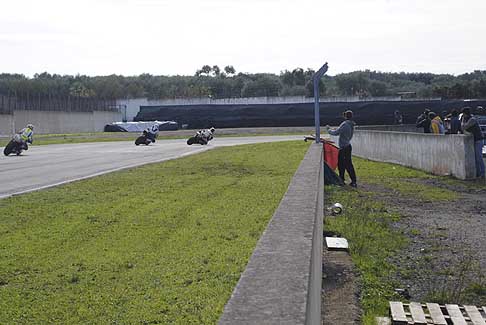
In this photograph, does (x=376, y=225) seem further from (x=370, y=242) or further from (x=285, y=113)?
(x=285, y=113)

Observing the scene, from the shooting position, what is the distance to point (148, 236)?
27.1 feet

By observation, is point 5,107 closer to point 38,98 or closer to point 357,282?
point 38,98

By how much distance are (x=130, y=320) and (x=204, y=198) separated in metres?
7.29

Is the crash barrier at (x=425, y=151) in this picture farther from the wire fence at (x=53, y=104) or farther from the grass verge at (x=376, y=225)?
the wire fence at (x=53, y=104)

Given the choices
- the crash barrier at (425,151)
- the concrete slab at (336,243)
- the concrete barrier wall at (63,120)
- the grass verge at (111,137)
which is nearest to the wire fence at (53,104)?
the concrete barrier wall at (63,120)

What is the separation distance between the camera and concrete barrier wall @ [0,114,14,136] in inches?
2405

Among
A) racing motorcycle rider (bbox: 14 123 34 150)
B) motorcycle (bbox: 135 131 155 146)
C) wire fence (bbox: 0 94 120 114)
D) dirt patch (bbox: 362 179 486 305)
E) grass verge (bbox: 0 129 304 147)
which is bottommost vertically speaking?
grass verge (bbox: 0 129 304 147)

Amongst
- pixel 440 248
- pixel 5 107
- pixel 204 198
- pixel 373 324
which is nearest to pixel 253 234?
pixel 373 324

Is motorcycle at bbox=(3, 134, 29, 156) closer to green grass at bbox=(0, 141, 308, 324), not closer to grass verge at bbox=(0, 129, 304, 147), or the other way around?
green grass at bbox=(0, 141, 308, 324)

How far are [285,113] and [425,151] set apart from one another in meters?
48.1

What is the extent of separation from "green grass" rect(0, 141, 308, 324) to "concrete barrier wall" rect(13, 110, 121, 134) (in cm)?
5521

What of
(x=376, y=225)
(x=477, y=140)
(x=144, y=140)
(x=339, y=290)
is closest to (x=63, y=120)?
(x=144, y=140)

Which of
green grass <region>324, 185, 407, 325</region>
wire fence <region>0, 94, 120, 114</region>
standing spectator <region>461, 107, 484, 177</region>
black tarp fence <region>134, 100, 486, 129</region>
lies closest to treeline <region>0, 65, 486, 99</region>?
wire fence <region>0, 94, 120, 114</region>

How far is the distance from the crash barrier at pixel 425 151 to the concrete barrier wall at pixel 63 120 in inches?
1732
